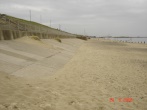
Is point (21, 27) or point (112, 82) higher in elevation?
point (21, 27)

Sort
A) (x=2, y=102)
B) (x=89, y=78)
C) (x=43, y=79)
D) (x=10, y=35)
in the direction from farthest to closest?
(x=10, y=35) → (x=89, y=78) → (x=43, y=79) → (x=2, y=102)

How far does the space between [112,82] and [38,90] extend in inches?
145

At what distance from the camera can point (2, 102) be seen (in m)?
4.63

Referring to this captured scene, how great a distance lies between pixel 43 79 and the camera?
26.5 feet

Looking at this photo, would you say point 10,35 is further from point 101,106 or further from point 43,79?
point 101,106

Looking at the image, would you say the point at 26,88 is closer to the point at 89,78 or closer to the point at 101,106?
the point at 101,106

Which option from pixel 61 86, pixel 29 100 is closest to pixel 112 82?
pixel 61 86

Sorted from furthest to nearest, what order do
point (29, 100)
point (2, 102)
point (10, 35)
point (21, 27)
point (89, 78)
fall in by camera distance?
point (21, 27)
point (10, 35)
point (89, 78)
point (29, 100)
point (2, 102)

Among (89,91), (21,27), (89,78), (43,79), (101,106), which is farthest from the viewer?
(21,27)

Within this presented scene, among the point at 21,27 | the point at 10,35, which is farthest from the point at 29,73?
the point at 21,27

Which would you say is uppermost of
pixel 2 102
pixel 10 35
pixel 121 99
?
pixel 10 35

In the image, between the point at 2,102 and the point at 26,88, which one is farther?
the point at 26,88

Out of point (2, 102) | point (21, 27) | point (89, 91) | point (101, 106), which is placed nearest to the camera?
point (2, 102)

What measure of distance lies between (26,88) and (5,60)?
358 centimetres
